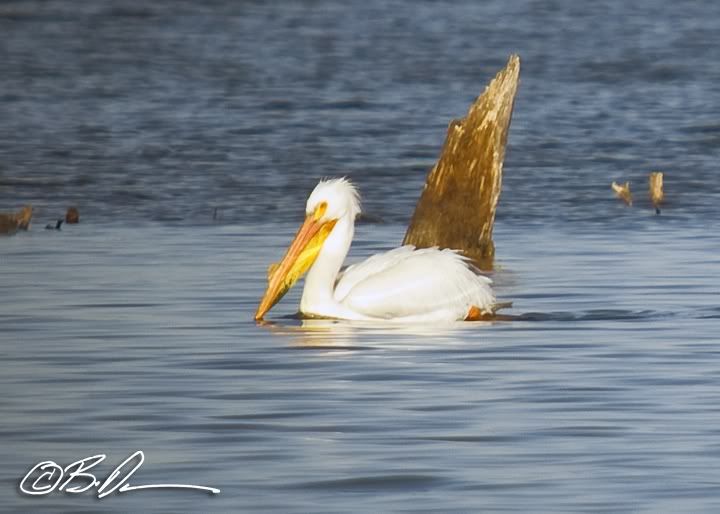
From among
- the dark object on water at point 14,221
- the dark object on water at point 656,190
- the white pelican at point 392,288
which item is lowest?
the dark object on water at point 656,190

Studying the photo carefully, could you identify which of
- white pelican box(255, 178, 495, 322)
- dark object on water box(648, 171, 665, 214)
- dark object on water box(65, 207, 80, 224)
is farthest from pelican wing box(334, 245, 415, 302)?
dark object on water box(648, 171, 665, 214)

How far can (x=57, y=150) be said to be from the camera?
23141 mm

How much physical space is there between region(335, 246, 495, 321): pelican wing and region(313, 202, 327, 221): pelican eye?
20.7 inches

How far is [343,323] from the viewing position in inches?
460

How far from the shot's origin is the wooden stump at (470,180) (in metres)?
14.2

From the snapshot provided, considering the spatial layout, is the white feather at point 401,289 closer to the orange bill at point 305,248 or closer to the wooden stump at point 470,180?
the orange bill at point 305,248

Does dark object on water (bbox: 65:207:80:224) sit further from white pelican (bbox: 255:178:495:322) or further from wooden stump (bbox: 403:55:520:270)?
white pelican (bbox: 255:178:495:322)

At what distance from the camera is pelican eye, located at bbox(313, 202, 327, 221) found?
12.5 m

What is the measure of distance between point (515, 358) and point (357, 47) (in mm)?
31141

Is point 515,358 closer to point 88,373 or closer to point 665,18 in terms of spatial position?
point 88,373

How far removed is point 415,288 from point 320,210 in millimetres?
1011
